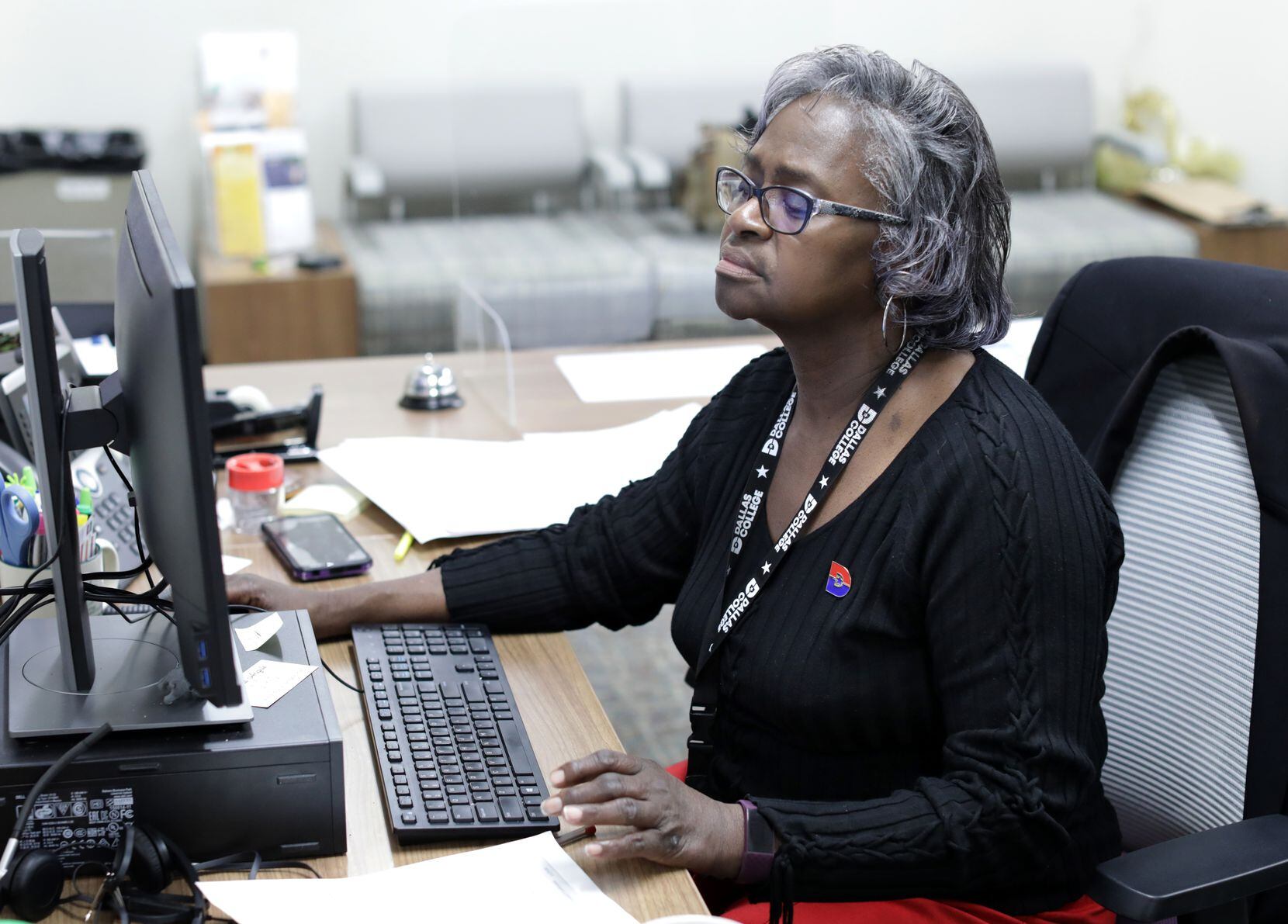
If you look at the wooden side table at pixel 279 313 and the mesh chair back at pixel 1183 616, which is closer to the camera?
the mesh chair back at pixel 1183 616

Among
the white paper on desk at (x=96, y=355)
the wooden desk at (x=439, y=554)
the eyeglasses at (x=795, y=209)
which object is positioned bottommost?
the wooden desk at (x=439, y=554)

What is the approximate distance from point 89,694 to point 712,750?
0.56 meters

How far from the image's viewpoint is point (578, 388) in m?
2.21

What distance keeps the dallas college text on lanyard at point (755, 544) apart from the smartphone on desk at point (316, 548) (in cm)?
44

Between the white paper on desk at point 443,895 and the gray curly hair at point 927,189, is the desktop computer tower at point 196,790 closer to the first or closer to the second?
the white paper on desk at point 443,895

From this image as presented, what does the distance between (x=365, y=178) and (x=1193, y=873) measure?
11.2ft

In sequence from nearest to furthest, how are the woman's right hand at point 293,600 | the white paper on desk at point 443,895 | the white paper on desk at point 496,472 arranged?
the white paper on desk at point 443,895 → the woman's right hand at point 293,600 → the white paper on desk at point 496,472

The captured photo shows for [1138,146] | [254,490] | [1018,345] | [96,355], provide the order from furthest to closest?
1. [1138,146]
2. [1018,345]
3. [96,355]
4. [254,490]

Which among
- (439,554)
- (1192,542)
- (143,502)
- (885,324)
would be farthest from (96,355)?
(1192,542)

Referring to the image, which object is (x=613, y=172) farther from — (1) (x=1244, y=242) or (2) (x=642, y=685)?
(1) (x=1244, y=242)

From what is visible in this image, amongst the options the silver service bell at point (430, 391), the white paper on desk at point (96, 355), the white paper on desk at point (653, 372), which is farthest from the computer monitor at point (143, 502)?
the white paper on desk at point (653, 372)

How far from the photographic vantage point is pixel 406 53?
434 cm

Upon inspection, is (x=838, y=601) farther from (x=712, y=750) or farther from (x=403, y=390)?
(x=403, y=390)

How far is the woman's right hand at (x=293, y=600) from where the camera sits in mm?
1369
